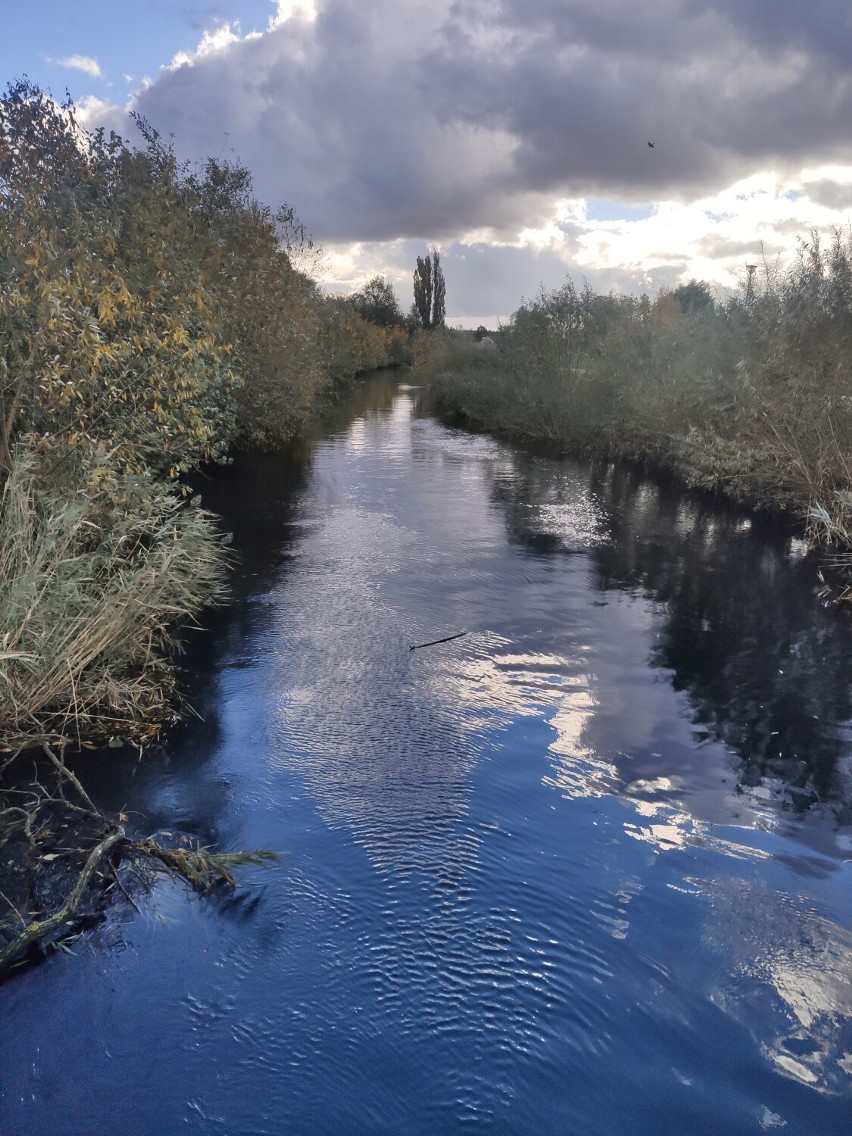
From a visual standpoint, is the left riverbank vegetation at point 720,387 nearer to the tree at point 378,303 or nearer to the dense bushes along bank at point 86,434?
the dense bushes along bank at point 86,434

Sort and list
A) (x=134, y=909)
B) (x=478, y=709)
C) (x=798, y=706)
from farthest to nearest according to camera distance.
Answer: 1. (x=798, y=706)
2. (x=478, y=709)
3. (x=134, y=909)

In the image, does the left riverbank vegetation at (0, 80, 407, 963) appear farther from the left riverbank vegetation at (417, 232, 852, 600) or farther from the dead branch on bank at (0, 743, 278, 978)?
the left riverbank vegetation at (417, 232, 852, 600)

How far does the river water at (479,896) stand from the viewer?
13.1ft

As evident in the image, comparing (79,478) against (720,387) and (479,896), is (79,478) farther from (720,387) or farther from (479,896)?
(720,387)

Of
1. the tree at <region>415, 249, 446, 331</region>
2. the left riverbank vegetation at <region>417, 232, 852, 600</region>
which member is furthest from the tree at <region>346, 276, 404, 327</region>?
the left riverbank vegetation at <region>417, 232, 852, 600</region>

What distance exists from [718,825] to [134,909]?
158 inches

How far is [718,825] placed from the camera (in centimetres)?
620

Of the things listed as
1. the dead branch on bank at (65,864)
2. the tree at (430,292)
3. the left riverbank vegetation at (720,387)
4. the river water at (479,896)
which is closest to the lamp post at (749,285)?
the left riverbank vegetation at (720,387)

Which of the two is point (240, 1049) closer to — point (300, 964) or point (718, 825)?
point (300, 964)

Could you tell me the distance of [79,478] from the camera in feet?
26.7

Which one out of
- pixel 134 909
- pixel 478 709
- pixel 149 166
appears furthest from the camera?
pixel 149 166

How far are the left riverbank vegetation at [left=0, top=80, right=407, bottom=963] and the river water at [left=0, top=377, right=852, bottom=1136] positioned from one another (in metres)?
0.51

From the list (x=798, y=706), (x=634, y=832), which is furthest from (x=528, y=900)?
(x=798, y=706)

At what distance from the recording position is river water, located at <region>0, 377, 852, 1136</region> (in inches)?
158
